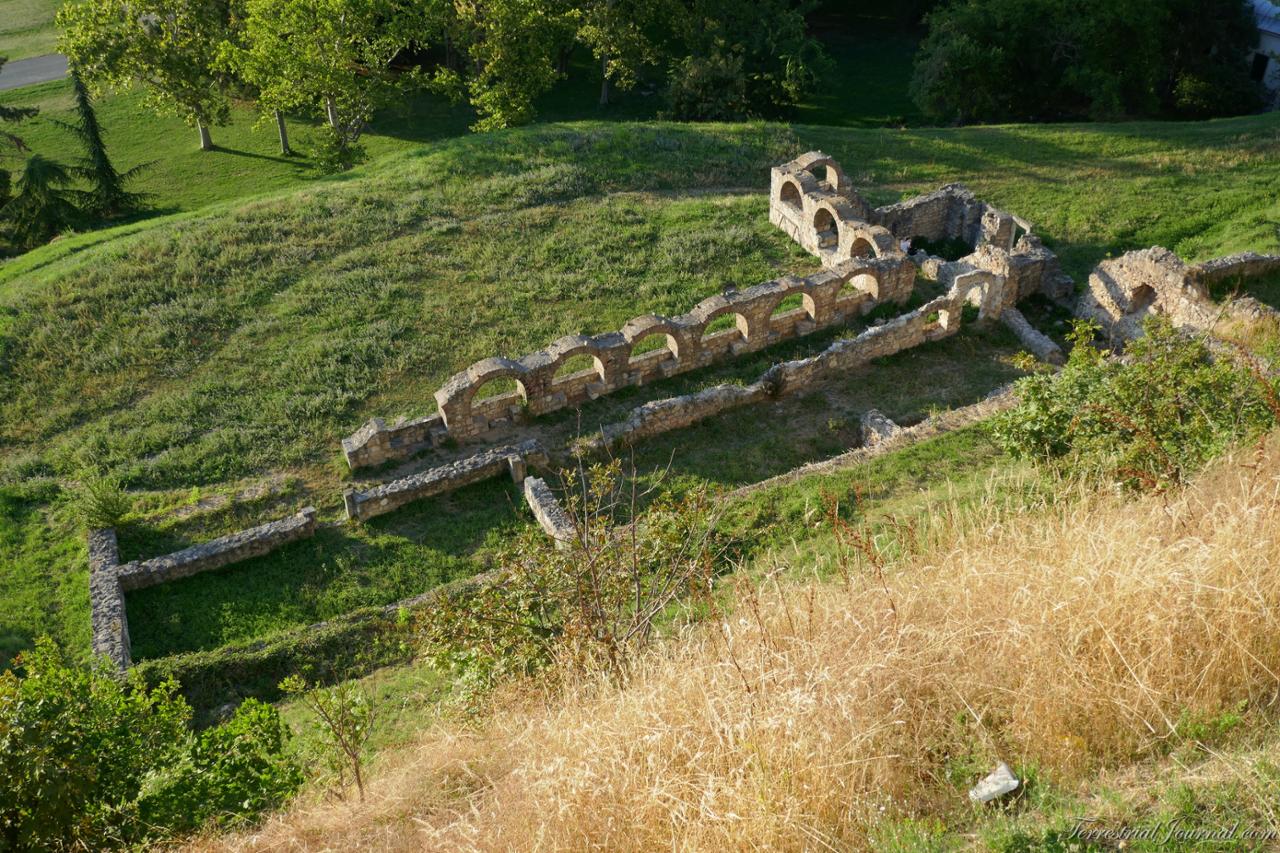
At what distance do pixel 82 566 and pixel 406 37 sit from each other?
24.6m

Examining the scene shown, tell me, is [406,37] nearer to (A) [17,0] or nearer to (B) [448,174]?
(B) [448,174]

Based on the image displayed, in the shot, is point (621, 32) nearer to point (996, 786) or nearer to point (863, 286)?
point (863, 286)

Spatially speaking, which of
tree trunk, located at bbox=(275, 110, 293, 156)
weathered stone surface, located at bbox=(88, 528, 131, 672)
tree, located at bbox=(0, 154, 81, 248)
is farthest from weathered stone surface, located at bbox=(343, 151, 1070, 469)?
tree trunk, located at bbox=(275, 110, 293, 156)

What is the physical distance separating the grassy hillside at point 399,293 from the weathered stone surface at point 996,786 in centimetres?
1043

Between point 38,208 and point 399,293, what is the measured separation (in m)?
14.5

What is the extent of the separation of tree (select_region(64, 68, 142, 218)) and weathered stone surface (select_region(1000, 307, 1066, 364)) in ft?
92.3

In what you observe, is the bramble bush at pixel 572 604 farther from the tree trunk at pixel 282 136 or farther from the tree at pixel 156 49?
the tree trunk at pixel 282 136

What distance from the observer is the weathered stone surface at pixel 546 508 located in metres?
15.1

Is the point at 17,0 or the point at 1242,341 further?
the point at 17,0

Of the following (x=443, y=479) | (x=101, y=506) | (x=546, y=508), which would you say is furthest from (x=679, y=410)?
(x=101, y=506)

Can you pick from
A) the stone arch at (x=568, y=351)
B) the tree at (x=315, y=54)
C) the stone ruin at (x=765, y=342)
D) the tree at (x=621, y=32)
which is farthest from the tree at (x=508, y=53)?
the stone arch at (x=568, y=351)

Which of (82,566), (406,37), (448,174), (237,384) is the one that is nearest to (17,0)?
(406,37)

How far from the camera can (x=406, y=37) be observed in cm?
3381

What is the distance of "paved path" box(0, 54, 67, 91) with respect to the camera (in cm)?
4338
